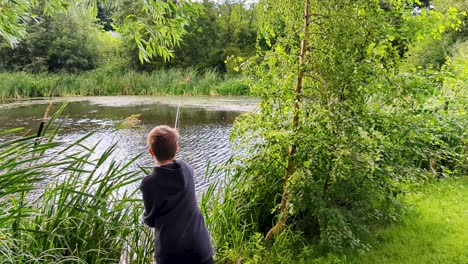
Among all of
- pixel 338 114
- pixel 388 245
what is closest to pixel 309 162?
pixel 338 114

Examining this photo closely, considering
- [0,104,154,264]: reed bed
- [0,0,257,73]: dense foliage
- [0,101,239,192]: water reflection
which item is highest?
[0,0,257,73]: dense foliage

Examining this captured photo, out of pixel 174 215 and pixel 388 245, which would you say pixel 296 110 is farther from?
pixel 388 245

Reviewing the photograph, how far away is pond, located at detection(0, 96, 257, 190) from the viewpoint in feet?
25.7

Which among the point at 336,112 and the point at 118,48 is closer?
the point at 336,112

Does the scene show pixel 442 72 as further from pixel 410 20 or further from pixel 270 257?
pixel 270 257

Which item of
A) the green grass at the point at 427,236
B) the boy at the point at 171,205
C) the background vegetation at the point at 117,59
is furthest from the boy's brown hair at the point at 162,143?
the background vegetation at the point at 117,59

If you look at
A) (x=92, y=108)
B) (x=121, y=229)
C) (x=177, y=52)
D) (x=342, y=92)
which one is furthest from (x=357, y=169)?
(x=177, y=52)

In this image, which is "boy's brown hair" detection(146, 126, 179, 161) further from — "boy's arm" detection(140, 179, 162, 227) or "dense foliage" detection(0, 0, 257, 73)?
"dense foliage" detection(0, 0, 257, 73)

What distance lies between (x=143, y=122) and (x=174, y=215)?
9872 mm

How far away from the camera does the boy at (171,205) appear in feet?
7.10

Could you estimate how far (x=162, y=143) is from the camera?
2178 millimetres

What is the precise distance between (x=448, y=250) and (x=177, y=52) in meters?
26.5

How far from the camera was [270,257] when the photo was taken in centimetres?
304

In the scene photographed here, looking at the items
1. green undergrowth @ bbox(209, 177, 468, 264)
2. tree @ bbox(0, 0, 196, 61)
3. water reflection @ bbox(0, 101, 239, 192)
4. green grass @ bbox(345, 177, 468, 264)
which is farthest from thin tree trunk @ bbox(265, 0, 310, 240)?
water reflection @ bbox(0, 101, 239, 192)
